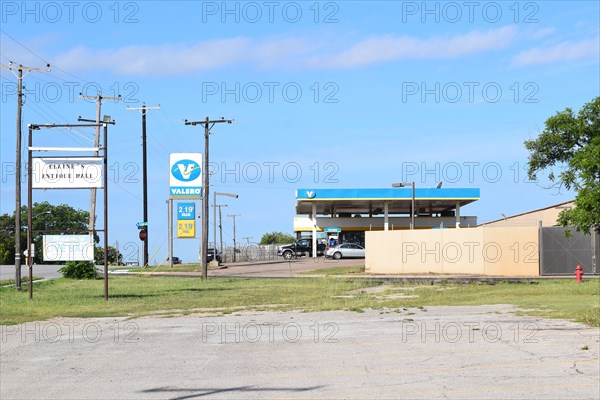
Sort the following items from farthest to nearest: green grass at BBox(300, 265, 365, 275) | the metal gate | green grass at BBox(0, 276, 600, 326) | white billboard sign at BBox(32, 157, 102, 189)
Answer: green grass at BBox(300, 265, 365, 275) → the metal gate → white billboard sign at BBox(32, 157, 102, 189) → green grass at BBox(0, 276, 600, 326)

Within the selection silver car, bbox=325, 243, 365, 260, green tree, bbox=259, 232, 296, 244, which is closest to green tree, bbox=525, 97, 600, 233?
silver car, bbox=325, 243, 365, 260

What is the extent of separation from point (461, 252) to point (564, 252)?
5497 mm

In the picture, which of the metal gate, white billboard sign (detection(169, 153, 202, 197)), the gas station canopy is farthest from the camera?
the gas station canopy

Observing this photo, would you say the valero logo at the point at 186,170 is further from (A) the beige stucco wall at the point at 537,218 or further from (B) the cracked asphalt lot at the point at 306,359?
(B) the cracked asphalt lot at the point at 306,359

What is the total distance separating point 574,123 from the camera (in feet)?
158

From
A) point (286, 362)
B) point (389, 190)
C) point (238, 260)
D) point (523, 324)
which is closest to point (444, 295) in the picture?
point (523, 324)

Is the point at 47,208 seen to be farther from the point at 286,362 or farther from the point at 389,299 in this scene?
the point at 286,362

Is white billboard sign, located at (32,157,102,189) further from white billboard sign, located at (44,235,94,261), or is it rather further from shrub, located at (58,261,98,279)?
shrub, located at (58,261,98,279)

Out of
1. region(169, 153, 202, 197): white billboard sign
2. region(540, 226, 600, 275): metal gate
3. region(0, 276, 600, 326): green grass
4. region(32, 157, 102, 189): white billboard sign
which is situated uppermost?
region(169, 153, 202, 197): white billboard sign

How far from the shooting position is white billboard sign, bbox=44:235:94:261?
2864 cm

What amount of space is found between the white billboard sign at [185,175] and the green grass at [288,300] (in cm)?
2371

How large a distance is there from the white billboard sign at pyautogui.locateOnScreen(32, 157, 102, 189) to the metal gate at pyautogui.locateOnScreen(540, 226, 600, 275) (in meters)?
26.7

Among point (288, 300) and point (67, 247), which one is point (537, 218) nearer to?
point (288, 300)

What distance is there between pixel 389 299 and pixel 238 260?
183 ft
